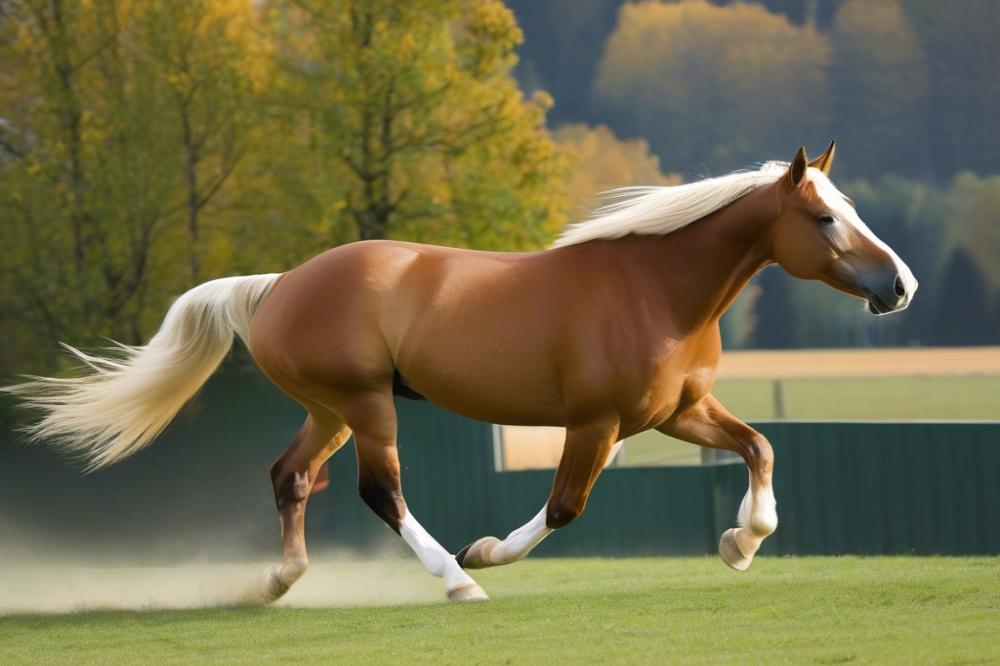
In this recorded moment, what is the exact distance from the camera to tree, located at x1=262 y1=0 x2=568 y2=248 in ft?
48.2

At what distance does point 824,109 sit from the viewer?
39.6 meters

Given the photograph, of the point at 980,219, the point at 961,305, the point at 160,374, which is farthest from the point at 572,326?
the point at 961,305

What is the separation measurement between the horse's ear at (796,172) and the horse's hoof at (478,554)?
195cm

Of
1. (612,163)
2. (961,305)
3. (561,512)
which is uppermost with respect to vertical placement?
(561,512)

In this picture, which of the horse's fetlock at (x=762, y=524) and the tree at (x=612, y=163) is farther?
the tree at (x=612, y=163)

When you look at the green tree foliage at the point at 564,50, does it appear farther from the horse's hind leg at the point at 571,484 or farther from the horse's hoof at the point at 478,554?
the horse's hind leg at the point at 571,484

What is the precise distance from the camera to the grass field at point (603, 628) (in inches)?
198

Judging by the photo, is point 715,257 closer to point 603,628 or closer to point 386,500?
point 603,628

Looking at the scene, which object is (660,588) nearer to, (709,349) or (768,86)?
(709,349)

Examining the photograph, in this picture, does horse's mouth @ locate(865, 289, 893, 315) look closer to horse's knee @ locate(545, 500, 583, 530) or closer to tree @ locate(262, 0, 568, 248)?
horse's knee @ locate(545, 500, 583, 530)

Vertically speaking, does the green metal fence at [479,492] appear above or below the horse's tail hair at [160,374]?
below

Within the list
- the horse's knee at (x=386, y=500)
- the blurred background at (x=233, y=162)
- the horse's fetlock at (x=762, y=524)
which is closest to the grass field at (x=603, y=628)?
the horse's fetlock at (x=762, y=524)

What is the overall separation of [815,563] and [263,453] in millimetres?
5100

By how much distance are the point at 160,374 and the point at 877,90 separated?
113 ft
